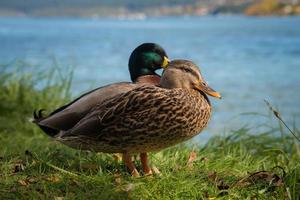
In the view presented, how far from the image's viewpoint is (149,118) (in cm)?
374

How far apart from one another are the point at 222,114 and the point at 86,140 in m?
7.87

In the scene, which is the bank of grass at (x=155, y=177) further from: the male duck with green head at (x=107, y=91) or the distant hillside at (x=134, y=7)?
the distant hillside at (x=134, y=7)

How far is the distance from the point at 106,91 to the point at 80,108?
192 millimetres

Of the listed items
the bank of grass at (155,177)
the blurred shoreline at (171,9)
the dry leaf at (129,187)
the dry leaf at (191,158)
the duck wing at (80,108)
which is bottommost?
the blurred shoreline at (171,9)

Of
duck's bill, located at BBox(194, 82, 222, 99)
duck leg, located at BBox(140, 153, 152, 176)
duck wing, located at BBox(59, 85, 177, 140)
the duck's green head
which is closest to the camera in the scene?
duck wing, located at BBox(59, 85, 177, 140)

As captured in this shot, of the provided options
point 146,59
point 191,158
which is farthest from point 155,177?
point 146,59

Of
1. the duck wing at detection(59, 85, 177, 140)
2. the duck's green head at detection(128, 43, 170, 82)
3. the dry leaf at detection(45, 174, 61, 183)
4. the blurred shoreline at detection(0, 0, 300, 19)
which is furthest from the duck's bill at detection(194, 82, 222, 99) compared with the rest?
Result: the blurred shoreline at detection(0, 0, 300, 19)

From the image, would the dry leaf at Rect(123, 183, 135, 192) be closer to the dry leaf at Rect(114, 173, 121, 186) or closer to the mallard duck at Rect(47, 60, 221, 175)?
the dry leaf at Rect(114, 173, 121, 186)

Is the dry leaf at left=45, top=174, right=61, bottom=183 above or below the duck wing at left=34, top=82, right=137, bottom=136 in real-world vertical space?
below

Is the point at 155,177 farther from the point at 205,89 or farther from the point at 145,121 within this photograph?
the point at 205,89

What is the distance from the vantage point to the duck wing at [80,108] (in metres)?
4.09

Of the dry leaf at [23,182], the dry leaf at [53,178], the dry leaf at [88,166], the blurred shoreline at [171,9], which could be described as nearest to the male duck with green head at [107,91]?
the dry leaf at [88,166]

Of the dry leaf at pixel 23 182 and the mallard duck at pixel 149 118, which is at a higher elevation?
the mallard duck at pixel 149 118

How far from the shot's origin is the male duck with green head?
4117mm
